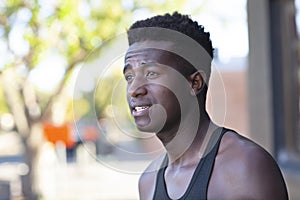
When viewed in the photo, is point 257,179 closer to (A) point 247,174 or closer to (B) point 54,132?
(A) point 247,174

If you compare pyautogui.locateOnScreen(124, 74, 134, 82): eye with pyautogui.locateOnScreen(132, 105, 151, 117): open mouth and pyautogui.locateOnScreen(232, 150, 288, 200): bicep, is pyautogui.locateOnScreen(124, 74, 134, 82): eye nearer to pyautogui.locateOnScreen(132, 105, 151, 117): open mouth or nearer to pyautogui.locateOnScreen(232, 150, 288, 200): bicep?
pyautogui.locateOnScreen(132, 105, 151, 117): open mouth

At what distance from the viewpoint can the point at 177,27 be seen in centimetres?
163

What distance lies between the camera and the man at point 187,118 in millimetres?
1520

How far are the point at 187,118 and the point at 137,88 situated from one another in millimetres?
170

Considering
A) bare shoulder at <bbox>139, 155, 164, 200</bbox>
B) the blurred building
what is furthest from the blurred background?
bare shoulder at <bbox>139, 155, 164, 200</bbox>

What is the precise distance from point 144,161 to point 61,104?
6.24 meters

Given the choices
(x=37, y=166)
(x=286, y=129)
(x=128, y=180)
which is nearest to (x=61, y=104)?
(x=37, y=166)

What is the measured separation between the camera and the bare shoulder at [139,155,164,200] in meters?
1.85

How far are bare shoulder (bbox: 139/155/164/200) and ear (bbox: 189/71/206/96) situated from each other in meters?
0.34

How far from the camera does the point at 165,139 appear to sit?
167cm

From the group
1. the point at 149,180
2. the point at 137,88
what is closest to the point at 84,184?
the point at 149,180

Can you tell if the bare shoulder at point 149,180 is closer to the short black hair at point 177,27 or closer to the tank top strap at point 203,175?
the tank top strap at point 203,175

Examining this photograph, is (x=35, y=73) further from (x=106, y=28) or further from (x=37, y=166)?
(x=37, y=166)

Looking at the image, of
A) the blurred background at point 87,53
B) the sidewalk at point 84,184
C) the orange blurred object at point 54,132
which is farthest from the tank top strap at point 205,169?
the orange blurred object at point 54,132
